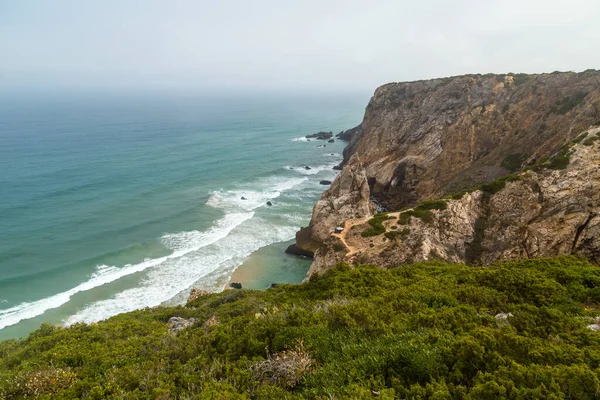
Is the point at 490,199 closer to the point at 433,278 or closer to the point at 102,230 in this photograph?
the point at 433,278

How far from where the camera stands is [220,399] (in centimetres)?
773

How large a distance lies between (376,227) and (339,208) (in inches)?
509

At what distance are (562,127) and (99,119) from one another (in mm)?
141741

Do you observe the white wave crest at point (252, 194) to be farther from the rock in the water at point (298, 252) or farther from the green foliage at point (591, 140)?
the green foliage at point (591, 140)

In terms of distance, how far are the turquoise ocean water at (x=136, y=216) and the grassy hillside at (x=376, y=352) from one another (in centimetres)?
1946

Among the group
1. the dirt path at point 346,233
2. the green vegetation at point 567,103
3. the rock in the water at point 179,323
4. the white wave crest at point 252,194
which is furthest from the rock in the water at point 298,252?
the green vegetation at point 567,103

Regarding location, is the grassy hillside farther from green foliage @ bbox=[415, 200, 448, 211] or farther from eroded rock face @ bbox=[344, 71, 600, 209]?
eroded rock face @ bbox=[344, 71, 600, 209]

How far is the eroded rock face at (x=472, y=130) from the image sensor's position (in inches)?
1683

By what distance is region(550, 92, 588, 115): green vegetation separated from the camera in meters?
42.9

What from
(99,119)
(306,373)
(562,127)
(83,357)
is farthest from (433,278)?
(99,119)

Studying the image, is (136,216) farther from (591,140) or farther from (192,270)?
(591,140)

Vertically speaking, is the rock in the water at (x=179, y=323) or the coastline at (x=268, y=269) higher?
the rock in the water at (x=179, y=323)

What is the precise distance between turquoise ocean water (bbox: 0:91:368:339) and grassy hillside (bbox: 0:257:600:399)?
63.8 feet

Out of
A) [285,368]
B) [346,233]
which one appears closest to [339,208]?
[346,233]
